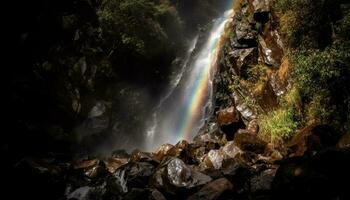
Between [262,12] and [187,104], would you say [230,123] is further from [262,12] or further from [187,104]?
[187,104]

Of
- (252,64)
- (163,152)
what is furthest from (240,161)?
(252,64)

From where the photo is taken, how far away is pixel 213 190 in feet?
27.5

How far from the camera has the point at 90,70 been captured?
764 inches

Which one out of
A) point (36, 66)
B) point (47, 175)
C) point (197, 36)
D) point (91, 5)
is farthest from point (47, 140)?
point (197, 36)

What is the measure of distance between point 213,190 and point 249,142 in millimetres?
3993

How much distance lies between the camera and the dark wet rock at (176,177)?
30.8ft

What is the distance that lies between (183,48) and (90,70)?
10.2 meters

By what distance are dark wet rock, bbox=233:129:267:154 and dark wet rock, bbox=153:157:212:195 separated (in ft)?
9.49

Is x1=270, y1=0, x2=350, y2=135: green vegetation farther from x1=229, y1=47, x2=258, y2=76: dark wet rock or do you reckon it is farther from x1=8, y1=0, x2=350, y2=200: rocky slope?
x1=229, y1=47, x2=258, y2=76: dark wet rock

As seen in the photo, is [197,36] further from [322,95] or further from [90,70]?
[322,95]

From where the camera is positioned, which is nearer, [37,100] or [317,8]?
[317,8]

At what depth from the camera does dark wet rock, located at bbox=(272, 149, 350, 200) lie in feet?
21.6

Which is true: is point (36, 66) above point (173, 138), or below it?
above

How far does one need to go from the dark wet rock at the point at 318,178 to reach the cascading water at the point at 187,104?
1174 cm
